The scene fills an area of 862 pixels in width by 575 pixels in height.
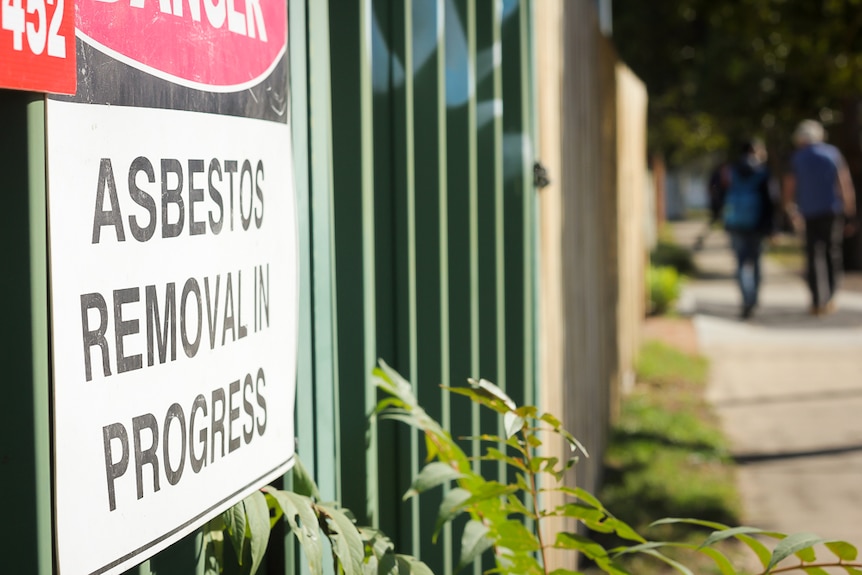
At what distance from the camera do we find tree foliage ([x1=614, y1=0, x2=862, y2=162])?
912 cm

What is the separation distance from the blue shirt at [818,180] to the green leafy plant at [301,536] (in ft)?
36.9

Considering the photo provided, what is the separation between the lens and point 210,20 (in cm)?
165

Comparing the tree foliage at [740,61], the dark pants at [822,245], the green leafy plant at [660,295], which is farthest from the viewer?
the green leafy plant at [660,295]

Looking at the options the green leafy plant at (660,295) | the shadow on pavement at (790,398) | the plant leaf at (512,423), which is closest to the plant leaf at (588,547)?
the plant leaf at (512,423)

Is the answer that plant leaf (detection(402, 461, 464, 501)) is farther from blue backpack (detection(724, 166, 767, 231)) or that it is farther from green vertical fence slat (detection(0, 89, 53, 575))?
blue backpack (detection(724, 166, 767, 231))

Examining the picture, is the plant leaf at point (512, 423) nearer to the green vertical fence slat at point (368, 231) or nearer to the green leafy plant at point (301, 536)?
the green leafy plant at point (301, 536)

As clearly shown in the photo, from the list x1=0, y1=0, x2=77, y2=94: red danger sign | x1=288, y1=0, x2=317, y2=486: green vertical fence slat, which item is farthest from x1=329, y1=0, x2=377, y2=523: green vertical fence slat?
x1=0, y1=0, x2=77, y2=94: red danger sign

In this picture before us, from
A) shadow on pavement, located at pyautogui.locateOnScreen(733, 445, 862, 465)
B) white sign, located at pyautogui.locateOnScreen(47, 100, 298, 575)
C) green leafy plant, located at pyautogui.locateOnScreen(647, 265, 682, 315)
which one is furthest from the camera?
green leafy plant, located at pyautogui.locateOnScreen(647, 265, 682, 315)

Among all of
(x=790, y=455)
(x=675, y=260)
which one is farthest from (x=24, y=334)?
(x=675, y=260)

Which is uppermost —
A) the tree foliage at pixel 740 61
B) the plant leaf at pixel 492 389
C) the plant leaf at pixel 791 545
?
the tree foliage at pixel 740 61

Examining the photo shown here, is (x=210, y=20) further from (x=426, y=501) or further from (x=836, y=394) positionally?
(x=836, y=394)

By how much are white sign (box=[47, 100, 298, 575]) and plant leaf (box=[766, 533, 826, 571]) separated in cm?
75

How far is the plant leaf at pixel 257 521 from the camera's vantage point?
160 centimetres

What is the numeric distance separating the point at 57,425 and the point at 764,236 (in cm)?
1257
